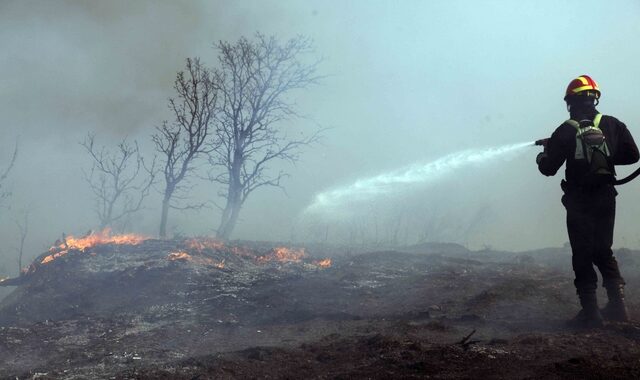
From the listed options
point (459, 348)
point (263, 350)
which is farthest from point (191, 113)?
point (459, 348)

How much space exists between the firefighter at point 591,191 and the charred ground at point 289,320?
18.1 inches

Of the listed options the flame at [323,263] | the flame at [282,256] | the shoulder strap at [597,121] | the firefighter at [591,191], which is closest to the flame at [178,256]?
the flame at [282,256]

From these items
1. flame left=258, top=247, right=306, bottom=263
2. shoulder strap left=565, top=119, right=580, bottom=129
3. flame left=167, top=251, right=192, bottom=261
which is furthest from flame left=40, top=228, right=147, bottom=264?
shoulder strap left=565, top=119, right=580, bottom=129

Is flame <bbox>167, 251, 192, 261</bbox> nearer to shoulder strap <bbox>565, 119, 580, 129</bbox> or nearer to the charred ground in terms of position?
the charred ground

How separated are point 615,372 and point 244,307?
5269 millimetres

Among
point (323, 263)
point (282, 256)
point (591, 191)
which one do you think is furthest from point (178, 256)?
point (591, 191)

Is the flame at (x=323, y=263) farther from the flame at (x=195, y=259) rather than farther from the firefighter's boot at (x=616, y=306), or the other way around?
the firefighter's boot at (x=616, y=306)

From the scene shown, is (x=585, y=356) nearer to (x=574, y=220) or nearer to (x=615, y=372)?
(x=615, y=372)

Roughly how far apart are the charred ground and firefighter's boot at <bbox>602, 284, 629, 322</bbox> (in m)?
0.37

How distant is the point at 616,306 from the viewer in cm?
502

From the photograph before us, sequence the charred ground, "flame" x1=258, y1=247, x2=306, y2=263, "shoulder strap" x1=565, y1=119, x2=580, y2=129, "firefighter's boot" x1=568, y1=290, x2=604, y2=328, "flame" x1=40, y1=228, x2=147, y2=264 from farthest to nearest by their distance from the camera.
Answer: "flame" x1=258, y1=247, x2=306, y2=263 → "flame" x1=40, y1=228, x2=147, y2=264 → "shoulder strap" x1=565, y1=119, x2=580, y2=129 → "firefighter's boot" x1=568, y1=290, x2=604, y2=328 → the charred ground

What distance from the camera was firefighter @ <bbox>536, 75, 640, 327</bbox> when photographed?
502 centimetres

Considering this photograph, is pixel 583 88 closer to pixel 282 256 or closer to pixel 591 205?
pixel 591 205

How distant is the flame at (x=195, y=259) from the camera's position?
992 centimetres
